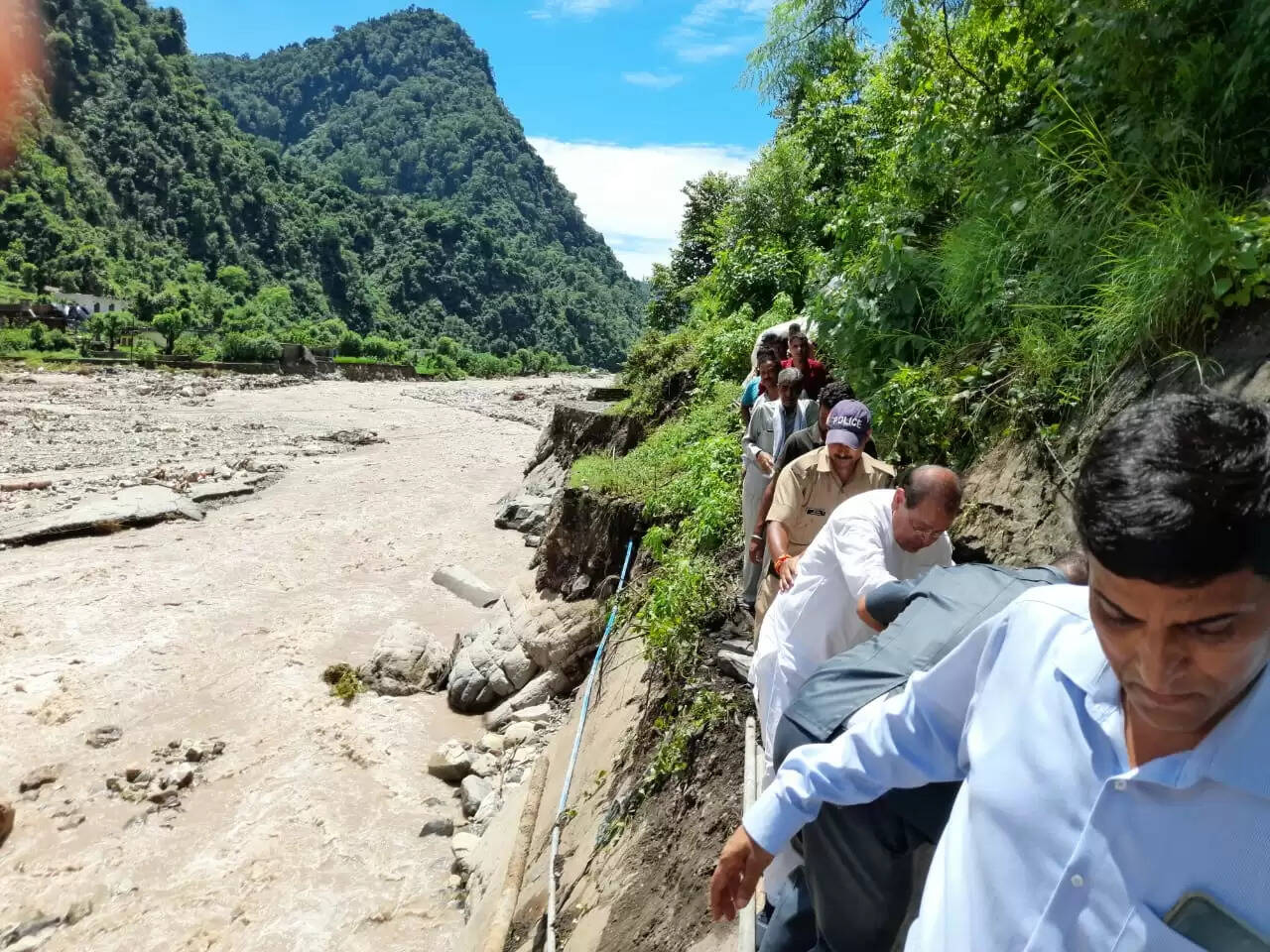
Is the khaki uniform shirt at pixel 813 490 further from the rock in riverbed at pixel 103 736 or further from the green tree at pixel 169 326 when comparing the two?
the green tree at pixel 169 326

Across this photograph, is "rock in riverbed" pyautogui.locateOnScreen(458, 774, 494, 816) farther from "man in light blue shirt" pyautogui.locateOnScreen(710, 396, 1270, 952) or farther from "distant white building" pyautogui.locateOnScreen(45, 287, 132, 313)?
"distant white building" pyautogui.locateOnScreen(45, 287, 132, 313)

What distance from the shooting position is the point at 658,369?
13.3 metres

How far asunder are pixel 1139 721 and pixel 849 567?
137 cm

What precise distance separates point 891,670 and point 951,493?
0.80 m

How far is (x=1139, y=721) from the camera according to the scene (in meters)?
0.94

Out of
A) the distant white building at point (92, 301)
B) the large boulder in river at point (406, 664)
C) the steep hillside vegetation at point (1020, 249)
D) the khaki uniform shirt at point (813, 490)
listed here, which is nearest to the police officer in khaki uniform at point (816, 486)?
the khaki uniform shirt at point (813, 490)

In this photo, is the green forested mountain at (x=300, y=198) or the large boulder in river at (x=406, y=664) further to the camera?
the green forested mountain at (x=300, y=198)

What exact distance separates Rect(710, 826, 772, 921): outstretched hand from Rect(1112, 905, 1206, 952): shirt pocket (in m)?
0.66

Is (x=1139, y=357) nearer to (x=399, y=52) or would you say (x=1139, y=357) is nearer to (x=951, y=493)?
(x=951, y=493)

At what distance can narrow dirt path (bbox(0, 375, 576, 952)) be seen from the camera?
547 cm

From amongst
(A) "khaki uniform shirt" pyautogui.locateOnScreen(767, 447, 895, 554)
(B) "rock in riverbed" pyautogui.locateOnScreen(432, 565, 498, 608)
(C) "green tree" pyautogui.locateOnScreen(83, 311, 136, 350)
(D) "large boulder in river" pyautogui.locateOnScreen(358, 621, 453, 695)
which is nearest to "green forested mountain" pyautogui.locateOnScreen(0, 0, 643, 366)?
(C) "green tree" pyautogui.locateOnScreen(83, 311, 136, 350)

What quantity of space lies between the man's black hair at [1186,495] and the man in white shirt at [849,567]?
137 cm

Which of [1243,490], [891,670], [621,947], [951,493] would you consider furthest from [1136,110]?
[621,947]

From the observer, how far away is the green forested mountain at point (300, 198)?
63625 mm
